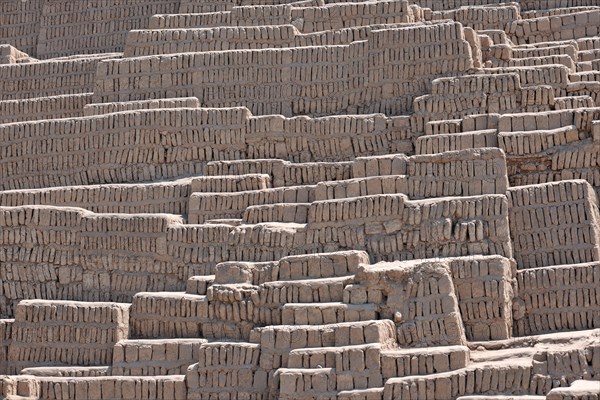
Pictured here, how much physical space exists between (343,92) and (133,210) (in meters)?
2.47

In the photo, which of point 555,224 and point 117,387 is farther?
point 555,224

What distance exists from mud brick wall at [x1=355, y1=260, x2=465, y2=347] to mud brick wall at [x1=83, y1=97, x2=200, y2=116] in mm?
3659

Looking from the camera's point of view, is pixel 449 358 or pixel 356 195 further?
pixel 356 195

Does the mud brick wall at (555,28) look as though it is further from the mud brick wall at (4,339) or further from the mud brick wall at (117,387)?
the mud brick wall at (4,339)

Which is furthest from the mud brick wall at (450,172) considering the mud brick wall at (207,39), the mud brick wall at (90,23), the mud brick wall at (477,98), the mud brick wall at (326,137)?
the mud brick wall at (90,23)

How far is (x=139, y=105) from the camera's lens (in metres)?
17.5

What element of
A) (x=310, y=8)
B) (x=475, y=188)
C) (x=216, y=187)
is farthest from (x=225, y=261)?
(x=310, y=8)

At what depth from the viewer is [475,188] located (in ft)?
49.5

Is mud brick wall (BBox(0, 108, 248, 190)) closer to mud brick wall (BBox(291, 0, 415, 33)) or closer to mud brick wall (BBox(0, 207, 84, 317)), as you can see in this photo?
mud brick wall (BBox(0, 207, 84, 317))

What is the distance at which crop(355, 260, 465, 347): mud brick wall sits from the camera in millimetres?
13961

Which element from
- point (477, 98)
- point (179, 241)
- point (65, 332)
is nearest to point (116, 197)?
point (179, 241)

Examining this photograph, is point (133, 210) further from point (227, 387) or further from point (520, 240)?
point (520, 240)

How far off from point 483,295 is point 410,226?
1.04 m

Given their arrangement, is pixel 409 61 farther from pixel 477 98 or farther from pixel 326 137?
pixel 326 137
